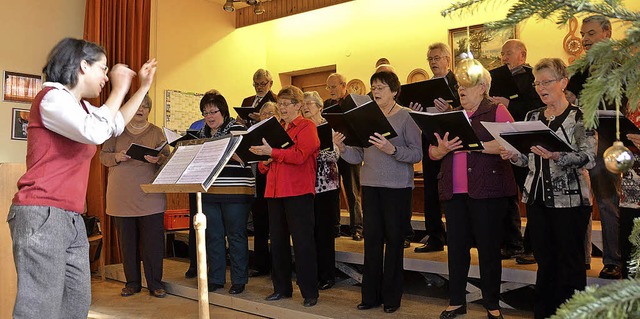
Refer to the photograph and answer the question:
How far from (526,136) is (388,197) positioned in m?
0.98

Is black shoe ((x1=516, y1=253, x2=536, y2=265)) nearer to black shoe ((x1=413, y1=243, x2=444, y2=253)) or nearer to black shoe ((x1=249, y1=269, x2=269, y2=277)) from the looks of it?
black shoe ((x1=413, y1=243, x2=444, y2=253))

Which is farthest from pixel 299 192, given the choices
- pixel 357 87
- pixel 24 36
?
pixel 357 87

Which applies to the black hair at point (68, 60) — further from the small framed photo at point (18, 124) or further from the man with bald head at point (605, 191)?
the small framed photo at point (18, 124)

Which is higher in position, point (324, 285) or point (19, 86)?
point (19, 86)

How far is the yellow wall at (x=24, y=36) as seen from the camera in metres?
5.54

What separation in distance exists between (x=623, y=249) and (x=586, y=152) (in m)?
0.68

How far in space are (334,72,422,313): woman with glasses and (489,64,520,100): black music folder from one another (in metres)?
0.63

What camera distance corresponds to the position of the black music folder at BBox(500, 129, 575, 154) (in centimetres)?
249

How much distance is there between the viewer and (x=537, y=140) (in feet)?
8.40

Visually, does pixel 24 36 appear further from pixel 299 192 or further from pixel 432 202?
pixel 432 202

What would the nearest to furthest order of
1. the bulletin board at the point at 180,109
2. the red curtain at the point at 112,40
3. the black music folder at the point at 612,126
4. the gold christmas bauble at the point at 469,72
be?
the gold christmas bauble at the point at 469,72, the black music folder at the point at 612,126, the red curtain at the point at 112,40, the bulletin board at the point at 180,109

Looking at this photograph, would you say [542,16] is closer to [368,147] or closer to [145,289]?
[368,147]

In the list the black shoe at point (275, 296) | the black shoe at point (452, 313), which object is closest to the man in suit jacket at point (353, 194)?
the black shoe at point (275, 296)

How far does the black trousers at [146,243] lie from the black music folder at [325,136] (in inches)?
57.9
